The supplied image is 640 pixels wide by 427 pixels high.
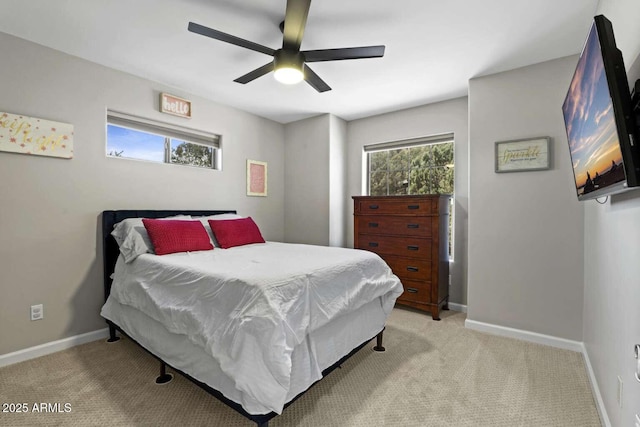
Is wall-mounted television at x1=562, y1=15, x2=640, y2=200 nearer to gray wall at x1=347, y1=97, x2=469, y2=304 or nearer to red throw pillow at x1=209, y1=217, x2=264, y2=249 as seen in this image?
gray wall at x1=347, y1=97, x2=469, y2=304

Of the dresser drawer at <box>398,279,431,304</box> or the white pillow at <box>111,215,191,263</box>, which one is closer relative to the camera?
the white pillow at <box>111,215,191,263</box>

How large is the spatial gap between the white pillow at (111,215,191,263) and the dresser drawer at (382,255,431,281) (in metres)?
2.54

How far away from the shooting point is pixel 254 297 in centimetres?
148

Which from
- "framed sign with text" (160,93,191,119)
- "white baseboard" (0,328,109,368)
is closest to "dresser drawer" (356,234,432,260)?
"framed sign with text" (160,93,191,119)

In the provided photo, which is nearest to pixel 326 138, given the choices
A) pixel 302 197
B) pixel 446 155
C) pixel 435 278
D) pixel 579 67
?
pixel 302 197

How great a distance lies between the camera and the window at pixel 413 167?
374 cm

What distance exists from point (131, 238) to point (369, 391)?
218 cm

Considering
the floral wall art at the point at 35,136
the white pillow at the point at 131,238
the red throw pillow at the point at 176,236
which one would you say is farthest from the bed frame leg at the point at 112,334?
the floral wall art at the point at 35,136

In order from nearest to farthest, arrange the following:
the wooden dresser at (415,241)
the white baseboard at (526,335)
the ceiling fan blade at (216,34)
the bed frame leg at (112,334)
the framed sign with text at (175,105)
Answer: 1. the ceiling fan blade at (216,34)
2. the white baseboard at (526,335)
3. the bed frame leg at (112,334)
4. the framed sign with text at (175,105)
5. the wooden dresser at (415,241)

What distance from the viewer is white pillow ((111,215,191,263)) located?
2.41 metres

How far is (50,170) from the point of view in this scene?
96.9 inches

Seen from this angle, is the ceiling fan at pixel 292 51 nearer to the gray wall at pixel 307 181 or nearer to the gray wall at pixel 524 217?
the gray wall at pixel 524 217

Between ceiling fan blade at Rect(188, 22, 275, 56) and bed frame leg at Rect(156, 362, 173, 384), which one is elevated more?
ceiling fan blade at Rect(188, 22, 275, 56)

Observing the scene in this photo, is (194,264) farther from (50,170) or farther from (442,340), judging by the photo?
(442,340)
